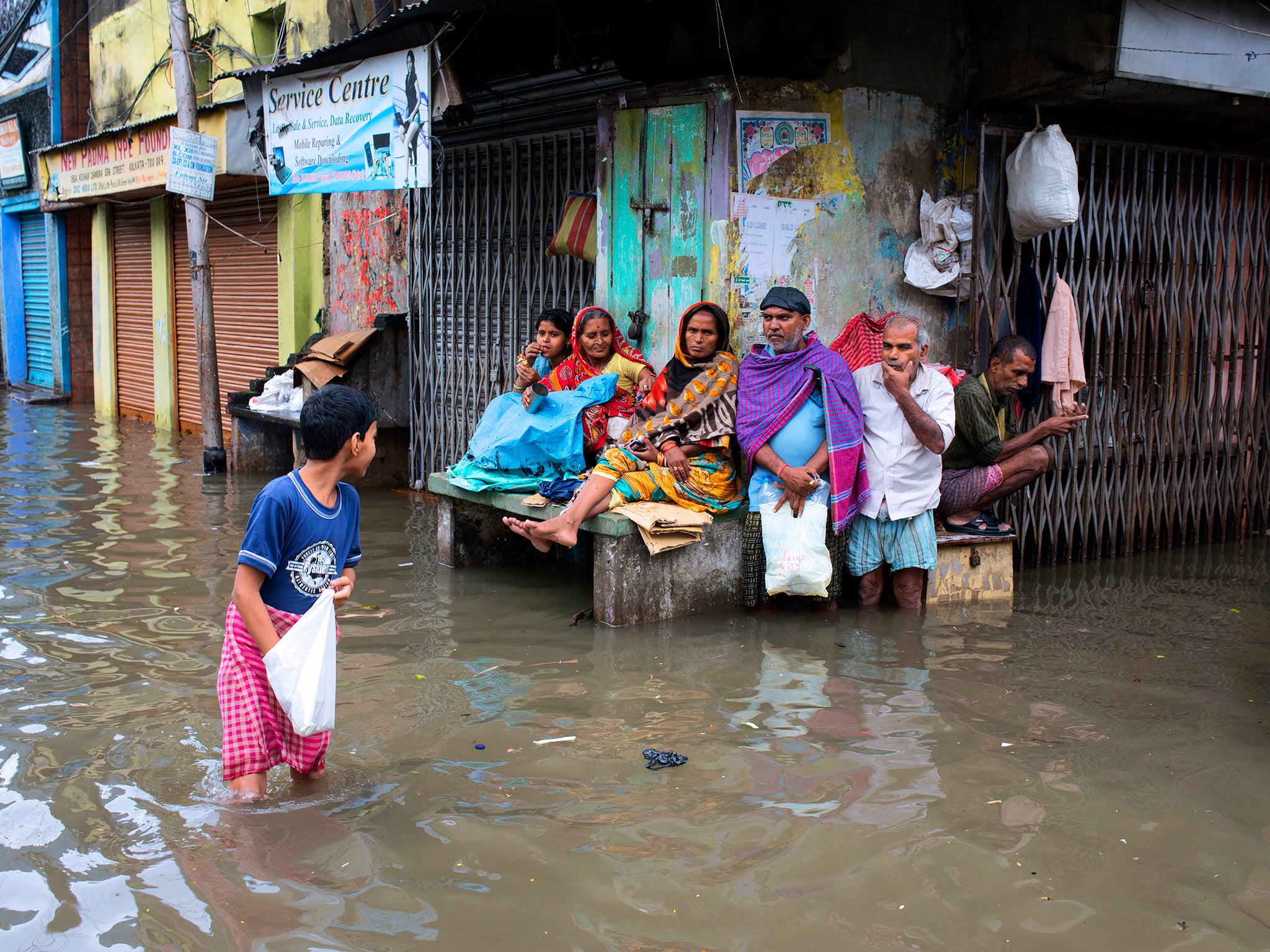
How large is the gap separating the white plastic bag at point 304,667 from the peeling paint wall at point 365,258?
21.7 ft

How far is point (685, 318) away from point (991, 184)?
198cm

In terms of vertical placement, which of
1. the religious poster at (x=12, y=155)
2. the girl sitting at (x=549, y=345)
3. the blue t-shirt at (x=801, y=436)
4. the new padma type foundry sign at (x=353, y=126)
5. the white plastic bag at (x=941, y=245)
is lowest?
the blue t-shirt at (x=801, y=436)

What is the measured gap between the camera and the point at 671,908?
2.71 metres

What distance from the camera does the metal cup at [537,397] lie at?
5953 millimetres

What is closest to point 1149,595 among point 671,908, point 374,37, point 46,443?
point 671,908

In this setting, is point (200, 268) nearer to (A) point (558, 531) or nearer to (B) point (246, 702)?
(A) point (558, 531)

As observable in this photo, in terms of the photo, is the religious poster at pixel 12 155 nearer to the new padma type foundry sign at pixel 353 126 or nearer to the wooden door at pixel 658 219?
the new padma type foundry sign at pixel 353 126

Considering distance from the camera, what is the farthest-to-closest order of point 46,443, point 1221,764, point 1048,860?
1. point 46,443
2. point 1221,764
3. point 1048,860

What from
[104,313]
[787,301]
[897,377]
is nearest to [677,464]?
[787,301]

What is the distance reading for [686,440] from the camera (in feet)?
18.0

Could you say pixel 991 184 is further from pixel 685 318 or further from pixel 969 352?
pixel 685 318

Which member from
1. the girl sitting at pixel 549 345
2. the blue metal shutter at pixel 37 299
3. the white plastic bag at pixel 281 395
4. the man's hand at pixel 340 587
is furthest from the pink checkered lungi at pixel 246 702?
the blue metal shutter at pixel 37 299

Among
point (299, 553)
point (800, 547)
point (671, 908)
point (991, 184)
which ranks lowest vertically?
point (671, 908)

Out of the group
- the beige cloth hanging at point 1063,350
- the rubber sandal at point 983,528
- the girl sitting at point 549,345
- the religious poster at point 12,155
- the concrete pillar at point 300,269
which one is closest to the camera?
the rubber sandal at point 983,528
